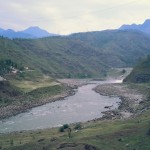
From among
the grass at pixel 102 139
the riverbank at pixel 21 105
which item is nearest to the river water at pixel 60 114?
the riverbank at pixel 21 105

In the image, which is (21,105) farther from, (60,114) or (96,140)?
(96,140)

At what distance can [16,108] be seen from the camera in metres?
162

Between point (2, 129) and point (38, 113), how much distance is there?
30.0 meters

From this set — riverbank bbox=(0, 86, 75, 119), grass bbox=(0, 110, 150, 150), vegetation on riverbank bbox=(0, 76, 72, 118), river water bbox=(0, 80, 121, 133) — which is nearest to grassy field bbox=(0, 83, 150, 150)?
grass bbox=(0, 110, 150, 150)

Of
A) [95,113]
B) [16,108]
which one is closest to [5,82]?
[16,108]

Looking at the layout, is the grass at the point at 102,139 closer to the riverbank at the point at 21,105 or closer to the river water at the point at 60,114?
the river water at the point at 60,114

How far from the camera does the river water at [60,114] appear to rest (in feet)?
429

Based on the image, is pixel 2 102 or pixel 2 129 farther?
pixel 2 102

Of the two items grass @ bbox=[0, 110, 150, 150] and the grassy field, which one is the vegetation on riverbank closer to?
grass @ bbox=[0, 110, 150, 150]

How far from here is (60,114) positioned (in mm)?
150375

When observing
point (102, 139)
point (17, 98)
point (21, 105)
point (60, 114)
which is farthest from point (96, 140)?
point (17, 98)

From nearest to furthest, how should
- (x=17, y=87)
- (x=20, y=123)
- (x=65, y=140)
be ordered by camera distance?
(x=65, y=140)
(x=20, y=123)
(x=17, y=87)

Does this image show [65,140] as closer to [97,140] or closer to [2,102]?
[97,140]

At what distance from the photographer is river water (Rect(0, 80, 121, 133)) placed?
13075cm
